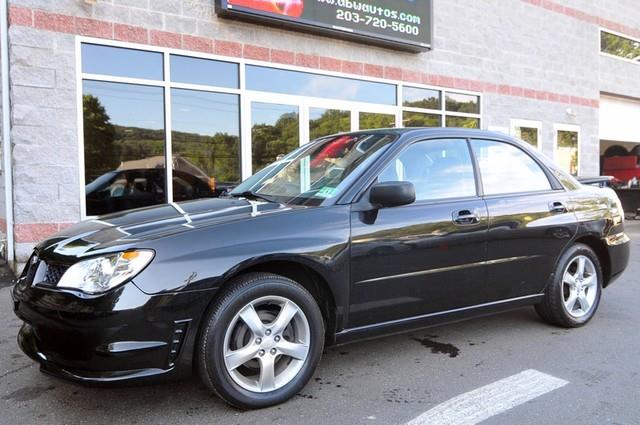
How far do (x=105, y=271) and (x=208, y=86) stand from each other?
5.86 metres

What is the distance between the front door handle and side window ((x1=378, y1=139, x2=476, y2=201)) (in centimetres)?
15

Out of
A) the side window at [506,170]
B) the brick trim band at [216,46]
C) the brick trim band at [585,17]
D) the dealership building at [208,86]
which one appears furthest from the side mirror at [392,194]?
the brick trim band at [585,17]

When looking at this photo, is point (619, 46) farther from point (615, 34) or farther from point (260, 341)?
point (260, 341)

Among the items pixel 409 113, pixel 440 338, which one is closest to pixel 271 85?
pixel 409 113

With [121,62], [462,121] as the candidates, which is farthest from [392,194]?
[462,121]

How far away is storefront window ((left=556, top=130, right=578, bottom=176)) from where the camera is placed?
14.1 m

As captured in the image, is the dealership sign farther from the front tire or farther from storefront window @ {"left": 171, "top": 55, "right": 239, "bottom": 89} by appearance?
the front tire

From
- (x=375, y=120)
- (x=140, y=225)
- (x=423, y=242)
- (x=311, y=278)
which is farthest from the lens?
(x=375, y=120)

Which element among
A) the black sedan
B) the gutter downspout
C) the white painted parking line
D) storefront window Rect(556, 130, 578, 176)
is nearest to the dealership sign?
the gutter downspout

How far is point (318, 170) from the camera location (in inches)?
148

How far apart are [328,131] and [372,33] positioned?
193cm

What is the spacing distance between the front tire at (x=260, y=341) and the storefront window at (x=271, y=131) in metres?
5.85

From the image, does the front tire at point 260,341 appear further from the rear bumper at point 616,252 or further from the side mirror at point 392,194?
the rear bumper at point 616,252

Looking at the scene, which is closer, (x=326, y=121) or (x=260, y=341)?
(x=260, y=341)
